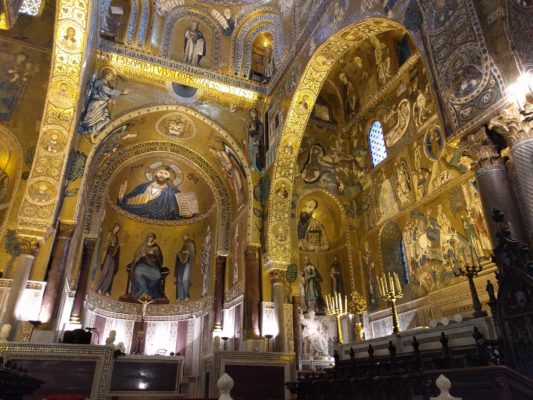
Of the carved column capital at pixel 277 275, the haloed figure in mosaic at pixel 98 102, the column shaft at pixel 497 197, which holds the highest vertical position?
the haloed figure in mosaic at pixel 98 102

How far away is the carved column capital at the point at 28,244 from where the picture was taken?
9.24 meters

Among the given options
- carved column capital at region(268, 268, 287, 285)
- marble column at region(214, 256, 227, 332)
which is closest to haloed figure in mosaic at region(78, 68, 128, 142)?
marble column at region(214, 256, 227, 332)

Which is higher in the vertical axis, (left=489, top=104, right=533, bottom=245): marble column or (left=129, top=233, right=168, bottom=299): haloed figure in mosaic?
(left=129, top=233, right=168, bottom=299): haloed figure in mosaic

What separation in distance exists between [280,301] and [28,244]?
6903 mm

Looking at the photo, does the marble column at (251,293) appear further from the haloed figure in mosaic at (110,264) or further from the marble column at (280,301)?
the haloed figure in mosaic at (110,264)

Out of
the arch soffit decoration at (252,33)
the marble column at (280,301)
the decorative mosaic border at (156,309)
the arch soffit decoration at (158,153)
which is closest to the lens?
the marble column at (280,301)

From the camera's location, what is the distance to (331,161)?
15.4 m

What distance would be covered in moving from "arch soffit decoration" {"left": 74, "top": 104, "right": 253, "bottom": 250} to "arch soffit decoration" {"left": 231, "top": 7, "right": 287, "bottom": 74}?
2448mm

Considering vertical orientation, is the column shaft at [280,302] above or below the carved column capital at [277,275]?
below

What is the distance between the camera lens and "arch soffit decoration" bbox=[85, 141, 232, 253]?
1330cm

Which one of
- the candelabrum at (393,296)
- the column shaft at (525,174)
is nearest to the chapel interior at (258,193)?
the column shaft at (525,174)

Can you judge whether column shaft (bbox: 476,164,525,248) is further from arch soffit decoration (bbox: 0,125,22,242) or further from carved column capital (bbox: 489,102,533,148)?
arch soffit decoration (bbox: 0,125,22,242)

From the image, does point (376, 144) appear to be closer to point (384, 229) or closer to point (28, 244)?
point (384, 229)

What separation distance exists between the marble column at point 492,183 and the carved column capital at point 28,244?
9.55m
